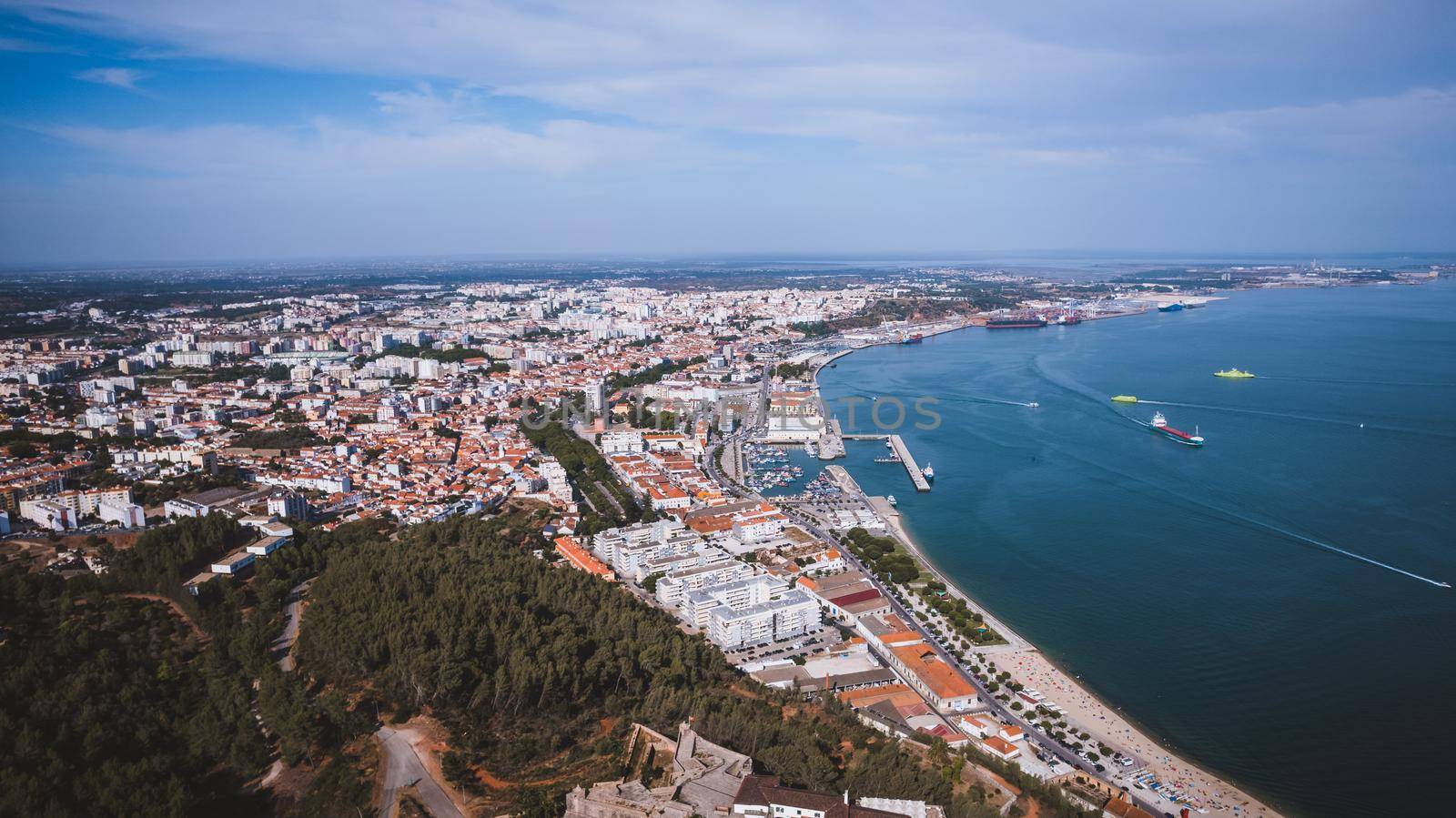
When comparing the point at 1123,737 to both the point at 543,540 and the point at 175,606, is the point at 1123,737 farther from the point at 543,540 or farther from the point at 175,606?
the point at 175,606

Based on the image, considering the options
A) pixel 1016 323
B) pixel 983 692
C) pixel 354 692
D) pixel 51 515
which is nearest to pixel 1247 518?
pixel 983 692

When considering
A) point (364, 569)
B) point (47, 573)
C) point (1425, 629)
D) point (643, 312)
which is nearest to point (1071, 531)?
point (1425, 629)

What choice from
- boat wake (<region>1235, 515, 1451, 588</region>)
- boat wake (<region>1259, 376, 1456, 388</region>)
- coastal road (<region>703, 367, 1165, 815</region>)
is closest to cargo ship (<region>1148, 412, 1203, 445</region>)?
boat wake (<region>1235, 515, 1451, 588</region>)

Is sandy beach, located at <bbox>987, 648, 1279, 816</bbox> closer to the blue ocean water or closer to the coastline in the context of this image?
the coastline

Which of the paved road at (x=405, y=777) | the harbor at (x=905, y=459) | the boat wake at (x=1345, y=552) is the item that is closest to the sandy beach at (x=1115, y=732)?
the harbor at (x=905, y=459)

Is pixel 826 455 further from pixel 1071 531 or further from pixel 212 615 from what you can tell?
pixel 212 615

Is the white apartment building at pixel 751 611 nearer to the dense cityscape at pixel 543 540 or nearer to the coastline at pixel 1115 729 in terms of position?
the dense cityscape at pixel 543 540
